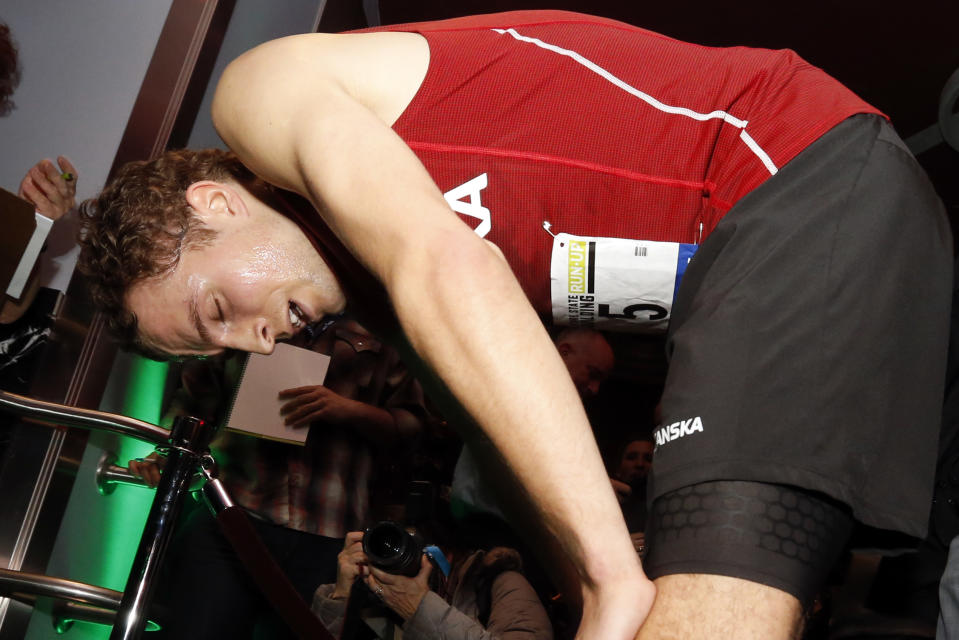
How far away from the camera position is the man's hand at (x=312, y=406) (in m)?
2.22

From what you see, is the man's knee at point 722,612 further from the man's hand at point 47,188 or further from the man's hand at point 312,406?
the man's hand at point 47,188

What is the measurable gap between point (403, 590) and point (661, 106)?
1.51 meters

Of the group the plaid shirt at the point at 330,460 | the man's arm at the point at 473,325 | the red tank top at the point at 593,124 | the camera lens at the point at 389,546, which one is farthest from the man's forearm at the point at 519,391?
the plaid shirt at the point at 330,460

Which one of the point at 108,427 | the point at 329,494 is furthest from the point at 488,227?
the point at 329,494

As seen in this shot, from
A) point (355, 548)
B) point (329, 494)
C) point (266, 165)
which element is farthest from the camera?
point (329, 494)

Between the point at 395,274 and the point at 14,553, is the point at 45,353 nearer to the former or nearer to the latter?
the point at 14,553

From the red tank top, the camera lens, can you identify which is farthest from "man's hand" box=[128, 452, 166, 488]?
the red tank top

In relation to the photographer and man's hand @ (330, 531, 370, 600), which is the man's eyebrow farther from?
man's hand @ (330, 531, 370, 600)

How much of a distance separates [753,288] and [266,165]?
21.8 inches

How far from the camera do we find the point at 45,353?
7.16 feet

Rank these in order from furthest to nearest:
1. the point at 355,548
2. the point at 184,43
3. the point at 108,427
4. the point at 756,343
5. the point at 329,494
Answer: the point at 184,43 < the point at 329,494 < the point at 355,548 < the point at 108,427 < the point at 756,343

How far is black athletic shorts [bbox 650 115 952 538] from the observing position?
598 mm

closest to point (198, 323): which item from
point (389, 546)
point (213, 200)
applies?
point (213, 200)

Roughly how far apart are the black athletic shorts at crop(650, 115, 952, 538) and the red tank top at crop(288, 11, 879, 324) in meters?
0.09
